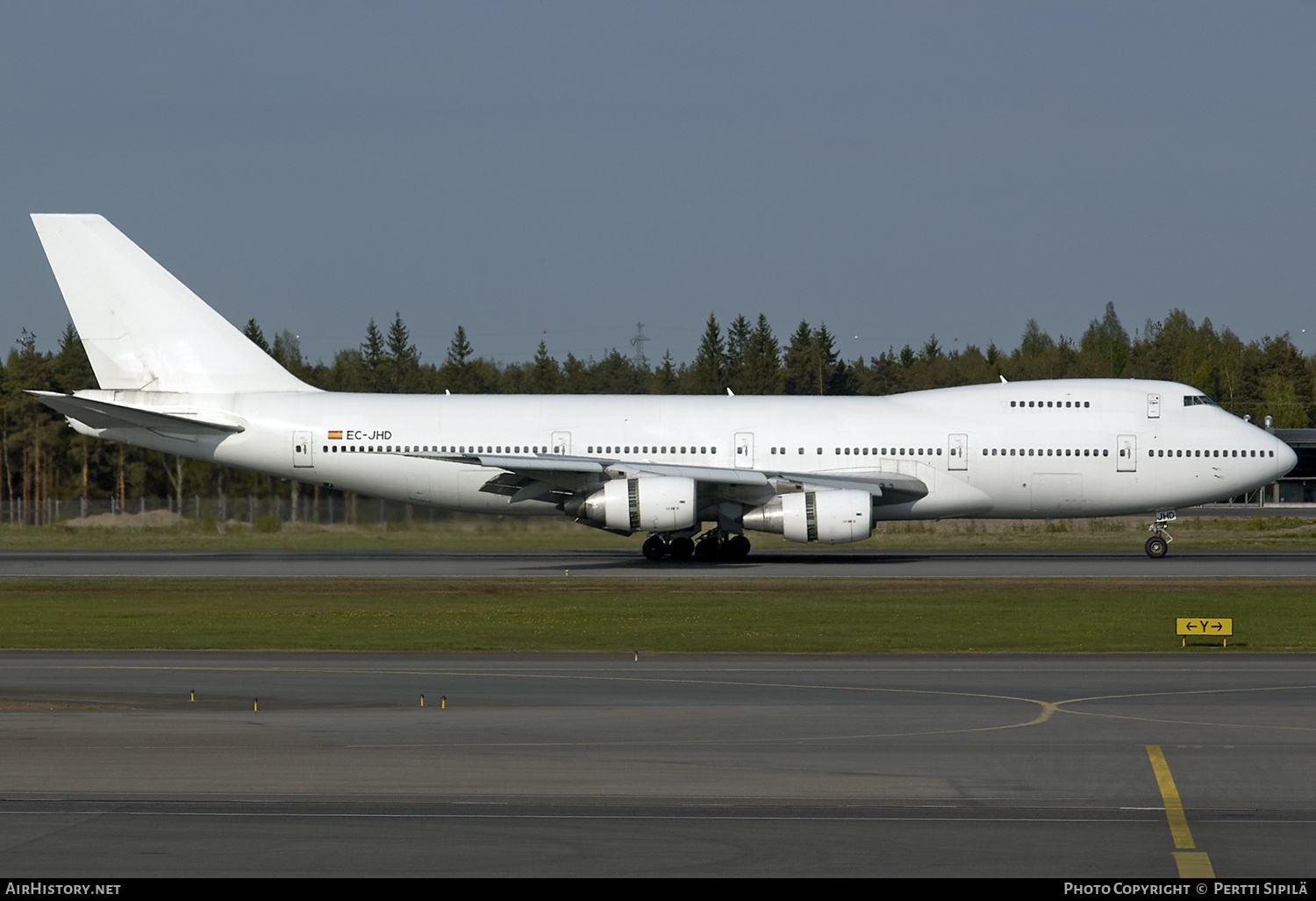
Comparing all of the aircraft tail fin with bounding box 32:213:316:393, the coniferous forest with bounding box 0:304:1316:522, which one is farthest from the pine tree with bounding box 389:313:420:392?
the aircraft tail fin with bounding box 32:213:316:393

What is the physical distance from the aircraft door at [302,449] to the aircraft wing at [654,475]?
3.44 metres

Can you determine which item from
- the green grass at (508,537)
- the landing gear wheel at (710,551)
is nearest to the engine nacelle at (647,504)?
the landing gear wheel at (710,551)

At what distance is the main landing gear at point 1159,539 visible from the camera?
38.7m

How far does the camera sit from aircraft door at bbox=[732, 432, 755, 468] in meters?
38.8

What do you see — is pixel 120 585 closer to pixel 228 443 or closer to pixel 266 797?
pixel 228 443

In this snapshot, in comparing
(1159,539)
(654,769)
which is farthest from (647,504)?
(654,769)

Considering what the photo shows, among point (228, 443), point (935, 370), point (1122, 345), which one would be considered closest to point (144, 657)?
point (228, 443)

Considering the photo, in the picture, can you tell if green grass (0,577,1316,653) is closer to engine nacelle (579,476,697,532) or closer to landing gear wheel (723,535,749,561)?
engine nacelle (579,476,697,532)

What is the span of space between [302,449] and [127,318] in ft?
21.7

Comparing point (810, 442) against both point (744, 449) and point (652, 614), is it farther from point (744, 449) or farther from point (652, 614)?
point (652, 614)

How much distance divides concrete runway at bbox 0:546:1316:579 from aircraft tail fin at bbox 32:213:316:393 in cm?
546

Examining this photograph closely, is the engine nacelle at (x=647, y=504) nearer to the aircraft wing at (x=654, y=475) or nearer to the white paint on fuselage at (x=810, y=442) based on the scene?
the aircraft wing at (x=654, y=475)

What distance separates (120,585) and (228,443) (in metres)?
8.26
